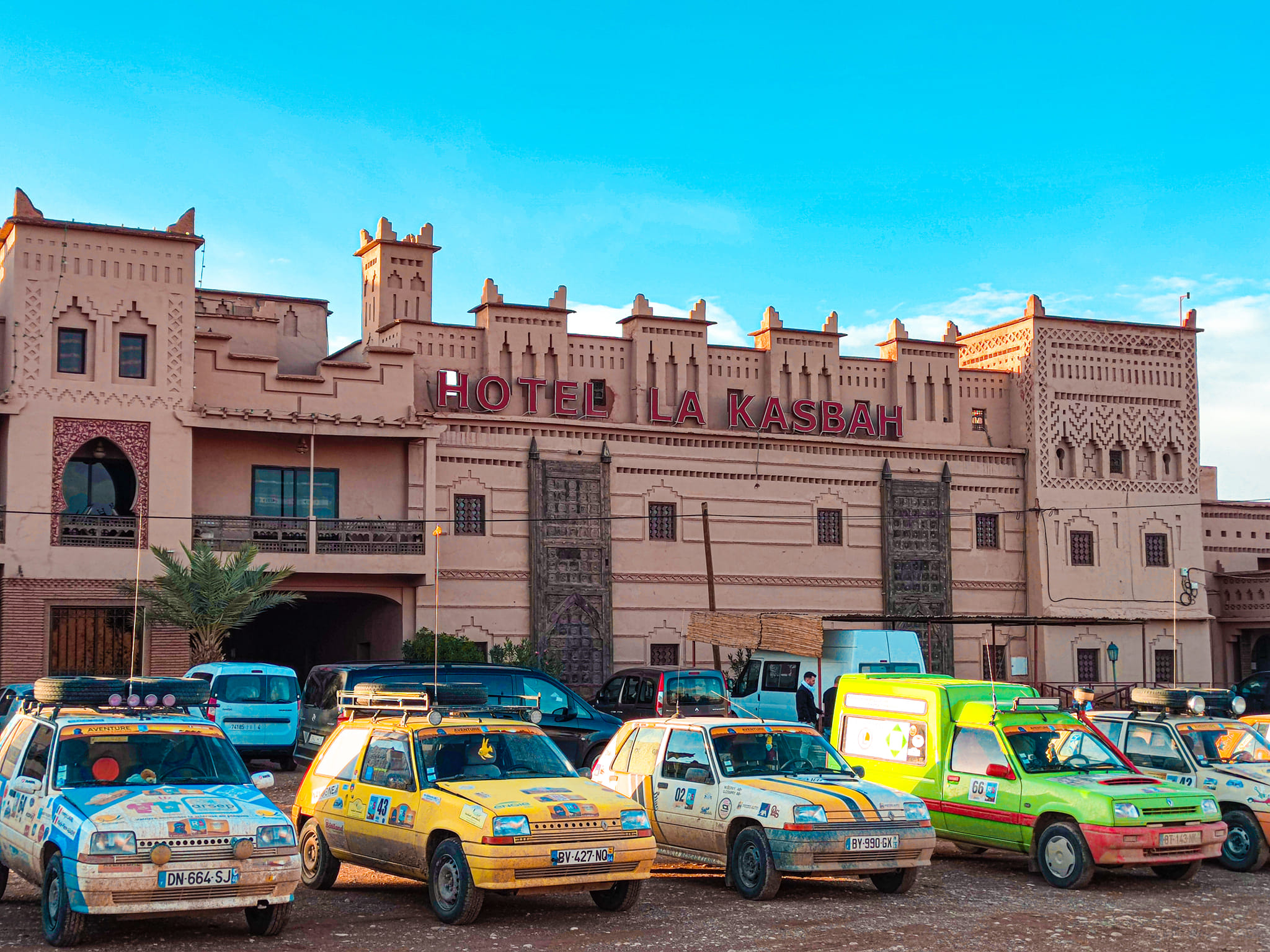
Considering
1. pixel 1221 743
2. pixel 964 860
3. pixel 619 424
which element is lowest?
pixel 964 860

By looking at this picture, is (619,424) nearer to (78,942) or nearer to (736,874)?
(736,874)

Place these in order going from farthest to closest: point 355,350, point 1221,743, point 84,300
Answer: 1. point 355,350
2. point 84,300
3. point 1221,743

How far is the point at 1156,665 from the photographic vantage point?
40.6 m

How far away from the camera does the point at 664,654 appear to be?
35.9 m

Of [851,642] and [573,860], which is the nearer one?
[573,860]

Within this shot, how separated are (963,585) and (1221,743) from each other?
73.7 feet

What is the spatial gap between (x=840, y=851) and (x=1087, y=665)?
29001 millimetres

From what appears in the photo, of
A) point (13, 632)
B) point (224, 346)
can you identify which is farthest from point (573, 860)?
point (224, 346)

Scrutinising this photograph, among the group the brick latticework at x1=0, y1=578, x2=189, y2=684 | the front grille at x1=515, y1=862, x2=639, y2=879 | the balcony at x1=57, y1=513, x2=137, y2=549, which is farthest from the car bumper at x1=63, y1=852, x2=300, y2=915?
the balcony at x1=57, y1=513, x2=137, y2=549

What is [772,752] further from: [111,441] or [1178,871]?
[111,441]

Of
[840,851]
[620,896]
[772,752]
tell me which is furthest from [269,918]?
[772,752]

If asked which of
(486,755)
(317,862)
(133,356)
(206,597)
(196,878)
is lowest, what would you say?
(317,862)

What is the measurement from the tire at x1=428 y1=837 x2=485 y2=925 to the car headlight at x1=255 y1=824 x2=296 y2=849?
1.30 m

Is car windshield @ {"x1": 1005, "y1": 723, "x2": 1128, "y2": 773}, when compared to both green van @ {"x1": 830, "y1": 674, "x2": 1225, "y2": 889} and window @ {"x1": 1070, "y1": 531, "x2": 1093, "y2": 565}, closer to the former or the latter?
green van @ {"x1": 830, "y1": 674, "x2": 1225, "y2": 889}
